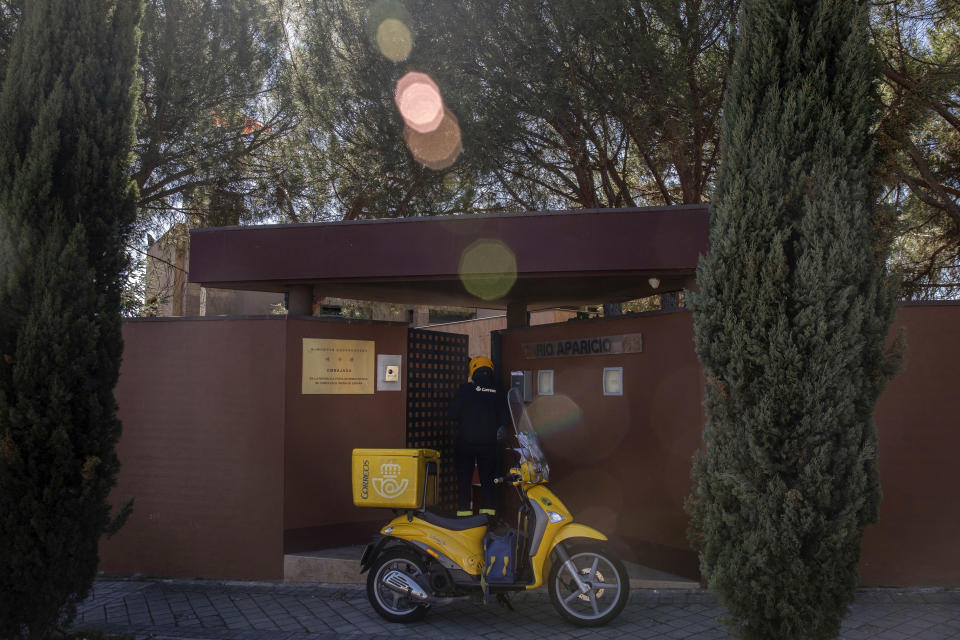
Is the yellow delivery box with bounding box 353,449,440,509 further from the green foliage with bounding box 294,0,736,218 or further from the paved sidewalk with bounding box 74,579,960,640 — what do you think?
the green foliage with bounding box 294,0,736,218

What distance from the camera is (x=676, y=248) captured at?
595 centimetres

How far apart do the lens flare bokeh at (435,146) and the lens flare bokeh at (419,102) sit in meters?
0.08

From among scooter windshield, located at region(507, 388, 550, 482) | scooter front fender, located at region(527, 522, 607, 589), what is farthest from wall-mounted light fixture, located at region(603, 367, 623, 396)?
scooter front fender, located at region(527, 522, 607, 589)

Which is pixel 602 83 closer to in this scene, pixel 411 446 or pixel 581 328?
pixel 581 328

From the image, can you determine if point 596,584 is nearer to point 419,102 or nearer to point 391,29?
point 419,102

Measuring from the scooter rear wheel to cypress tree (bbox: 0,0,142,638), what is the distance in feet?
5.96

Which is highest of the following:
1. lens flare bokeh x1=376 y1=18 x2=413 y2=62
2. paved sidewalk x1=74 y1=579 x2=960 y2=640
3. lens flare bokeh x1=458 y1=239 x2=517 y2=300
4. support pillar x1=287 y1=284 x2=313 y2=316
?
lens flare bokeh x1=376 y1=18 x2=413 y2=62

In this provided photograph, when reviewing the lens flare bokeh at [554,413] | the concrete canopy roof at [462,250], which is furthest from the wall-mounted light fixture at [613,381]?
the concrete canopy roof at [462,250]

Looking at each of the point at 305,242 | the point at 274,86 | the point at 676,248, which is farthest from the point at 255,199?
the point at 676,248

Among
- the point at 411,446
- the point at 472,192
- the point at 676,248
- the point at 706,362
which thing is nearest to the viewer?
the point at 706,362

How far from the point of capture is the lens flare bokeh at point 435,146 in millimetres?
9648

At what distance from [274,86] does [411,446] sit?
6.57m

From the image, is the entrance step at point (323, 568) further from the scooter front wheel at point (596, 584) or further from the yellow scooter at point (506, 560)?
the scooter front wheel at point (596, 584)

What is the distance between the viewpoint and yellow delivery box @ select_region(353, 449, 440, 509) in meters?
5.23
